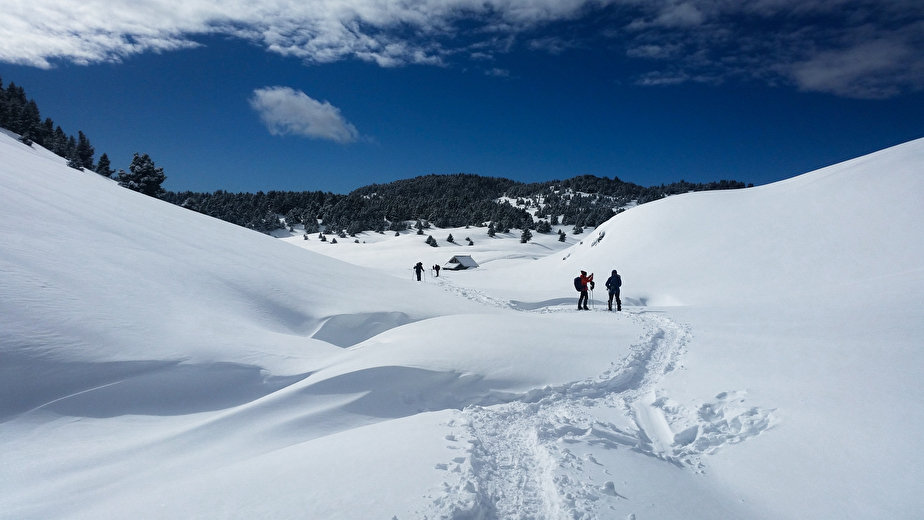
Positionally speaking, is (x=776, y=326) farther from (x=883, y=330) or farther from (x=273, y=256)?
(x=273, y=256)

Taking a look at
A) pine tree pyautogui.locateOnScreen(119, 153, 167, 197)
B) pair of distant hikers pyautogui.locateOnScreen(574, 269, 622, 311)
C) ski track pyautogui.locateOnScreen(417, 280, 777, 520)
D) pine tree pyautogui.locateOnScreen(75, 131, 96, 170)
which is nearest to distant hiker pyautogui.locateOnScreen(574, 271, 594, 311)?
pair of distant hikers pyautogui.locateOnScreen(574, 269, 622, 311)

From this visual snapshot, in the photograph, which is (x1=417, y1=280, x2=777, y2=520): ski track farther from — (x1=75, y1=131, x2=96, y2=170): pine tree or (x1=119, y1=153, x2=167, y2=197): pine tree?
(x1=75, y1=131, x2=96, y2=170): pine tree

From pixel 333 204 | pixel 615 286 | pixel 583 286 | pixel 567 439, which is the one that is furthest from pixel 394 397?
pixel 333 204

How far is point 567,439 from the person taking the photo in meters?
4.80

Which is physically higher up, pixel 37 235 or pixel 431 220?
pixel 431 220

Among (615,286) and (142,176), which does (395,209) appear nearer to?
(142,176)

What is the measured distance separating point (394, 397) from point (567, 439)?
2.60m

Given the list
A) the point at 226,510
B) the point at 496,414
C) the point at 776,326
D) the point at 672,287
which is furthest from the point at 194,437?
the point at 672,287

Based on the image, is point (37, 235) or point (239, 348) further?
point (37, 235)

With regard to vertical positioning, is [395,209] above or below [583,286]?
above

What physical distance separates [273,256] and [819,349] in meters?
15.1

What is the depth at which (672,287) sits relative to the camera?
1741 cm

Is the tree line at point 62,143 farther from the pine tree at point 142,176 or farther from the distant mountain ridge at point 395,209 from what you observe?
the distant mountain ridge at point 395,209

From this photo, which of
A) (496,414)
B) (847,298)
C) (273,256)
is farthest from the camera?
(273,256)
